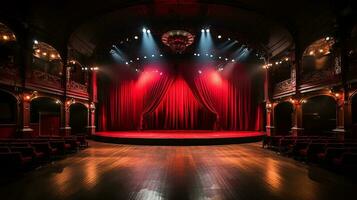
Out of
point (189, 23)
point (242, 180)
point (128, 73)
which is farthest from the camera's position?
point (128, 73)

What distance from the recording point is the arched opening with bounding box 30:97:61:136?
15.6m

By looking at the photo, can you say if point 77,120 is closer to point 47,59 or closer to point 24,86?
point 47,59

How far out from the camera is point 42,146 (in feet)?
25.3

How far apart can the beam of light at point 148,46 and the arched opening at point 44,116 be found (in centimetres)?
725

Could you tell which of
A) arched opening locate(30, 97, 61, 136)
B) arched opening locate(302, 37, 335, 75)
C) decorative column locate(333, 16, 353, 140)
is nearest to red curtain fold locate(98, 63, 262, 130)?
arched opening locate(30, 97, 61, 136)

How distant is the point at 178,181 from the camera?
5.72 metres

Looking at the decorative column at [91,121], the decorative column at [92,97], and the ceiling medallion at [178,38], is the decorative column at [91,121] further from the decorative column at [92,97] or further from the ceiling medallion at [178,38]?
the ceiling medallion at [178,38]

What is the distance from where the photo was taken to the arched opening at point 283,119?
1698cm

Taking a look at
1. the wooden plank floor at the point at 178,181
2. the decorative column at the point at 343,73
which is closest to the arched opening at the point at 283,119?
the decorative column at the point at 343,73

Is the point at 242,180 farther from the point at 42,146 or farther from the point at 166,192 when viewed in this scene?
the point at 42,146

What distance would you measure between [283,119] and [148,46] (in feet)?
37.6

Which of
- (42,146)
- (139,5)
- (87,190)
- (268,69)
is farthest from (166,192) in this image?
(268,69)

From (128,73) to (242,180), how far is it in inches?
591

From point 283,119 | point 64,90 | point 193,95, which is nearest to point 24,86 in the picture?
point 64,90
